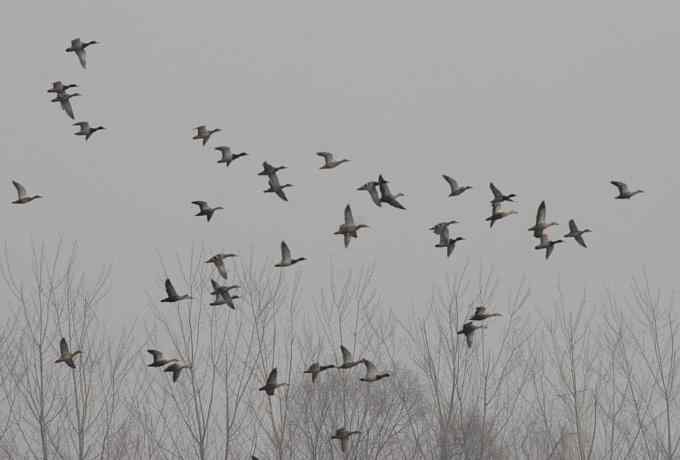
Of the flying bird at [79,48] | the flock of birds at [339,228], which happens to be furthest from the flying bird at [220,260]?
the flying bird at [79,48]

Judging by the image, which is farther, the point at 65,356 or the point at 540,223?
the point at 540,223

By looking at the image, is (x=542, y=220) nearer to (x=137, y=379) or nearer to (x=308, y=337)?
(x=308, y=337)

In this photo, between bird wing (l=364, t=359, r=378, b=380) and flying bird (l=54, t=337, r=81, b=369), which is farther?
bird wing (l=364, t=359, r=378, b=380)

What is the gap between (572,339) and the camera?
2539 cm

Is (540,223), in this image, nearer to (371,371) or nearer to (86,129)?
(371,371)

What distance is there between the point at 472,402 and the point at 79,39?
529 inches

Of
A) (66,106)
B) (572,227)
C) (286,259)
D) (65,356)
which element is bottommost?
(65,356)

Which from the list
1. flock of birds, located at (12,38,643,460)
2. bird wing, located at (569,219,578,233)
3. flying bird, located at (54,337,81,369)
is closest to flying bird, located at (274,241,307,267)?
flock of birds, located at (12,38,643,460)

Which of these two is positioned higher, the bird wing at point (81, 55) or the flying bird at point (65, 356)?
the bird wing at point (81, 55)

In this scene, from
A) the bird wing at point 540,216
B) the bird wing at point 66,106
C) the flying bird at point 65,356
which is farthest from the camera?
the bird wing at point 66,106

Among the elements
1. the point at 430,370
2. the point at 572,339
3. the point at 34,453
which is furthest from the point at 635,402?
the point at 34,453

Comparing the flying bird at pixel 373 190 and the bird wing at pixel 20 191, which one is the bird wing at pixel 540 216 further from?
the bird wing at pixel 20 191

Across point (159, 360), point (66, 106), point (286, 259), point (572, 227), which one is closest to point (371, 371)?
point (286, 259)

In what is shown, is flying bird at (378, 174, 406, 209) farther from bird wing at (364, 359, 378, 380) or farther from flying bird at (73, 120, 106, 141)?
flying bird at (73, 120, 106, 141)
